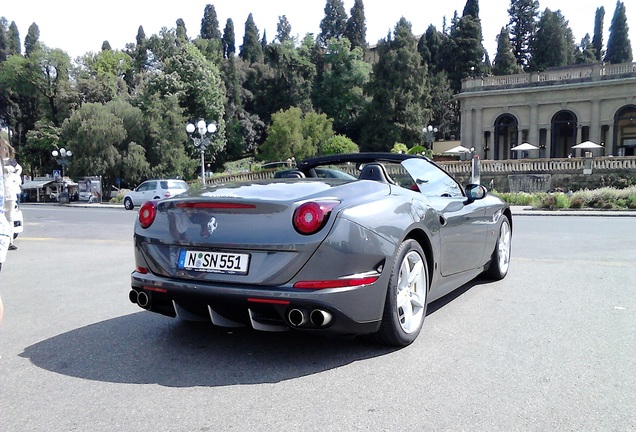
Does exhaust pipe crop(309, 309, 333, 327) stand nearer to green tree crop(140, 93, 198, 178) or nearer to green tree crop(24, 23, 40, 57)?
green tree crop(140, 93, 198, 178)

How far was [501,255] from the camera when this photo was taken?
21.9 feet

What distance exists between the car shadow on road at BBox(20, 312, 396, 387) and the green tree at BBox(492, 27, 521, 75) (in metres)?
75.8

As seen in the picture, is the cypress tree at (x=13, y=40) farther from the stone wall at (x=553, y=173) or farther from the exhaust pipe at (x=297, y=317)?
the exhaust pipe at (x=297, y=317)

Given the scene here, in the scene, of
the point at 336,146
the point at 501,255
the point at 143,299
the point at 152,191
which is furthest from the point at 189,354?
the point at 336,146

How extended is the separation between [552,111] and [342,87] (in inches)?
1316

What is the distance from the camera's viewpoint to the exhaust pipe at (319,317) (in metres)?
3.44

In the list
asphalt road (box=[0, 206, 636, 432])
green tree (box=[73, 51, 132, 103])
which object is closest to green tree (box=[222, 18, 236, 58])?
green tree (box=[73, 51, 132, 103])

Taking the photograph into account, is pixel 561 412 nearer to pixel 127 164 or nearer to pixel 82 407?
pixel 82 407

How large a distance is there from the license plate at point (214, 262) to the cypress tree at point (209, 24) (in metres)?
110

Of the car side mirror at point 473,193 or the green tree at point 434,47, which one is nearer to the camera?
the car side mirror at point 473,193

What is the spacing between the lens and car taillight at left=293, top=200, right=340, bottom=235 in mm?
3504

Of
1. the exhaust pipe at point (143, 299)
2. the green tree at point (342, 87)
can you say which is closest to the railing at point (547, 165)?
the exhaust pipe at point (143, 299)

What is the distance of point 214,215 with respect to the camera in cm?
379

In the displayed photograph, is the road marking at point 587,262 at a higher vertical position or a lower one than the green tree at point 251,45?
lower
